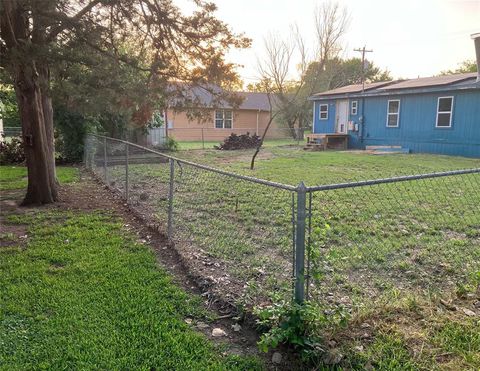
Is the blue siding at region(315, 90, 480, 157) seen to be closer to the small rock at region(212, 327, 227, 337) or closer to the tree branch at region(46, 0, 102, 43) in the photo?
the tree branch at region(46, 0, 102, 43)

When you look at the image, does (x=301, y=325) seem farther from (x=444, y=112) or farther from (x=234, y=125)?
(x=234, y=125)

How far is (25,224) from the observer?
5953 millimetres

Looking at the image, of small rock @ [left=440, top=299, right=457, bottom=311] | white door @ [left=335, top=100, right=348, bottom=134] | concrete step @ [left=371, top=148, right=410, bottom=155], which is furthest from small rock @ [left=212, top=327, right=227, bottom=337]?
white door @ [left=335, top=100, right=348, bottom=134]

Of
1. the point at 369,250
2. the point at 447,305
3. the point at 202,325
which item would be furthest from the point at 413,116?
the point at 202,325

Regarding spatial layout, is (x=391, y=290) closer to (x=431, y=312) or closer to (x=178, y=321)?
(x=431, y=312)

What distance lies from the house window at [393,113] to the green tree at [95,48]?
49.2ft

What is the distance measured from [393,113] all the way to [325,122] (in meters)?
5.29

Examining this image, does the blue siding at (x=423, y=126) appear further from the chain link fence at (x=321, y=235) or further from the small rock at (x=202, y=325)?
the small rock at (x=202, y=325)

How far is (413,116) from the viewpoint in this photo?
1900 cm

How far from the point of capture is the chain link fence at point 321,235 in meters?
3.30

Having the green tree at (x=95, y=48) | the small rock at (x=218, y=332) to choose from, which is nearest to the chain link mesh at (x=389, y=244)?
the small rock at (x=218, y=332)

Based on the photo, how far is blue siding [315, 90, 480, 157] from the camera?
16.5 metres

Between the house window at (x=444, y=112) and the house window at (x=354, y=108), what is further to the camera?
the house window at (x=354, y=108)

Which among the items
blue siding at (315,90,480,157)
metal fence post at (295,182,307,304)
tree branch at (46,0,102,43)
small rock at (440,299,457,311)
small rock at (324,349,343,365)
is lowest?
small rock at (324,349,343,365)
